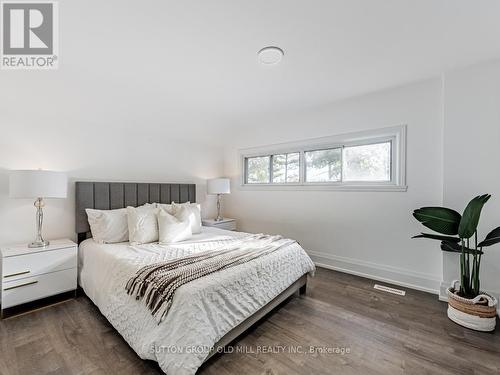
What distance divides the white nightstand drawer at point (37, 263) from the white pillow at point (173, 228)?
2.86 ft

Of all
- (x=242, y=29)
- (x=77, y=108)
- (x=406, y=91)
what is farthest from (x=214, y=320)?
(x=406, y=91)

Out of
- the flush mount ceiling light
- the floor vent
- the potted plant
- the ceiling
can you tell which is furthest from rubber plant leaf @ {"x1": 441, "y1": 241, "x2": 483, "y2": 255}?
the flush mount ceiling light

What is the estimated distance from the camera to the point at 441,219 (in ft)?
6.77

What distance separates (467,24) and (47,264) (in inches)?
161

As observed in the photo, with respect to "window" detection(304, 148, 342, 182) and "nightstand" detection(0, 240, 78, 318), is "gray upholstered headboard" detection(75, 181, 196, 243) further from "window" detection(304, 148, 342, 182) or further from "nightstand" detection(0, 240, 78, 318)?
"window" detection(304, 148, 342, 182)

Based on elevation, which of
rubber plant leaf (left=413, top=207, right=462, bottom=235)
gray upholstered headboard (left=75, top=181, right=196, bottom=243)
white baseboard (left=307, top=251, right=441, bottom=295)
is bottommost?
white baseboard (left=307, top=251, right=441, bottom=295)

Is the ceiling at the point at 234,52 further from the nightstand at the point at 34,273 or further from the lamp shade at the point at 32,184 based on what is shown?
the nightstand at the point at 34,273

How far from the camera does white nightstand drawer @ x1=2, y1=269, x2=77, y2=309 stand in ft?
6.38

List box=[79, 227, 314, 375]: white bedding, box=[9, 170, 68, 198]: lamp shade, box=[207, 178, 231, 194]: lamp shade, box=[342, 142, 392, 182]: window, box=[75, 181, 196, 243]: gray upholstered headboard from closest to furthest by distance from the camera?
box=[79, 227, 314, 375]: white bedding, box=[9, 170, 68, 198]: lamp shade, box=[75, 181, 196, 243]: gray upholstered headboard, box=[342, 142, 392, 182]: window, box=[207, 178, 231, 194]: lamp shade

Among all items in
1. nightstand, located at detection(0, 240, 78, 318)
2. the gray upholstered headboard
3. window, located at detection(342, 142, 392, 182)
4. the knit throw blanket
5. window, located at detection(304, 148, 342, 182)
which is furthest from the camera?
window, located at detection(304, 148, 342, 182)

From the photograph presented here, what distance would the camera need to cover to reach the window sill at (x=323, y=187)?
2730mm


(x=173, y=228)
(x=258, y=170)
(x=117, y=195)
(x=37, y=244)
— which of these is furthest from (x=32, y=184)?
(x=258, y=170)

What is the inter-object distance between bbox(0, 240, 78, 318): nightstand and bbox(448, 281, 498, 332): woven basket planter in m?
3.64

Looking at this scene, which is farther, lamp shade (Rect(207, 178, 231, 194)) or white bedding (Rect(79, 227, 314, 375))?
lamp shade (Rect(207, 178, 231, 194))
